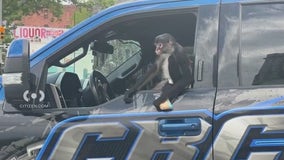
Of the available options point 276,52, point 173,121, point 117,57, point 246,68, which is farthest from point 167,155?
point 117,57

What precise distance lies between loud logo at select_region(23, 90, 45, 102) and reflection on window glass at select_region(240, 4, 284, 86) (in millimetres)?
1182

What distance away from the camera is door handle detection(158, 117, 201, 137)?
267cm

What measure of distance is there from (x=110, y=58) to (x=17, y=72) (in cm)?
102

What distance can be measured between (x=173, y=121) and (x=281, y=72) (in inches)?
26.3

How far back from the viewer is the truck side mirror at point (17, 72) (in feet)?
9.09

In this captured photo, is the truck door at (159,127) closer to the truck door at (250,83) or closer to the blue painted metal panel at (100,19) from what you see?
the truck door at (250,83)

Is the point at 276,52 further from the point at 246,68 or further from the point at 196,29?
the point at 196,29

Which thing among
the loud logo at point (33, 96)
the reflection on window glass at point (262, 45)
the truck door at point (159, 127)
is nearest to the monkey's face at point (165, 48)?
the truck door at point (159, 127)

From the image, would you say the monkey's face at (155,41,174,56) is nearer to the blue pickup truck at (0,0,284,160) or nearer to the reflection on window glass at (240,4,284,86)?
the blue pickup truck at (0,0,284,160)

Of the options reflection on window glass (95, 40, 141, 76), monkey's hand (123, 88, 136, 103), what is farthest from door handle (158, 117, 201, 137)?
reflection on window glass (95, 40, 141, 76)

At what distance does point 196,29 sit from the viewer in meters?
2.90

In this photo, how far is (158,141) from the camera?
2699 mm

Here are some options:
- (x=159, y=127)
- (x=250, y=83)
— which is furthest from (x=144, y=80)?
(x=250, y=83)

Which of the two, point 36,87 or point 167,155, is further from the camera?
point 36,87
